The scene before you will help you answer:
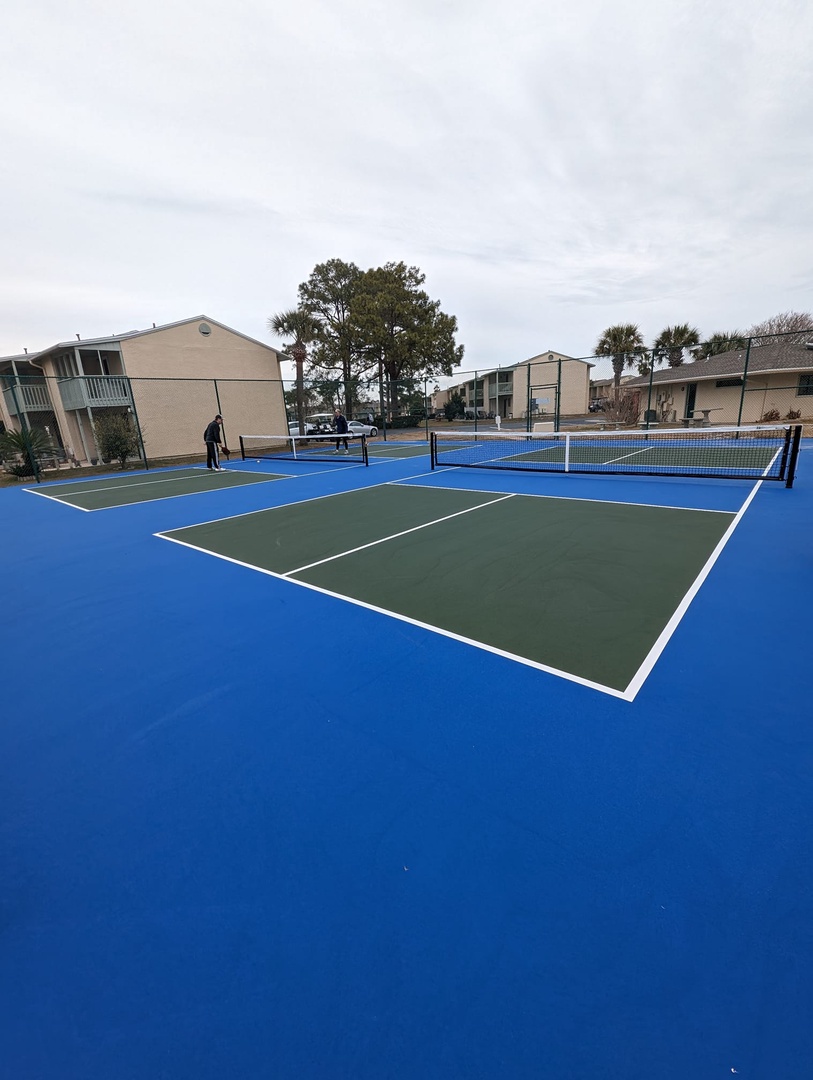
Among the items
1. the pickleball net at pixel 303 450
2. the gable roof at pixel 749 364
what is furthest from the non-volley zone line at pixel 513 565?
the gable roof at pixel 749 364

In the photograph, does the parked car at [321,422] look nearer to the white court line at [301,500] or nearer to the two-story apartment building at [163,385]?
the two-story apartment building at [163,385]

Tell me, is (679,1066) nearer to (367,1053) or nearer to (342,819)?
(367,1053)

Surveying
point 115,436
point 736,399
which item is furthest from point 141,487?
point 736,399

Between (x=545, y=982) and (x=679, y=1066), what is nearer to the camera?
(x=679, y=1066)

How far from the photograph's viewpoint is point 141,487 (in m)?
13.6

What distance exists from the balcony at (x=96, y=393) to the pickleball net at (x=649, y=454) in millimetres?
14603

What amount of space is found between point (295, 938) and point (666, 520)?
7.44 metres

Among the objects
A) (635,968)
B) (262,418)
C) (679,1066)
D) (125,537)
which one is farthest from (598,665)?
(262,418)

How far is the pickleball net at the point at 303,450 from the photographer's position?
17.3 m

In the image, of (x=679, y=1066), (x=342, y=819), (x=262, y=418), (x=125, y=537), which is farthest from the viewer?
(x=262, y=418)

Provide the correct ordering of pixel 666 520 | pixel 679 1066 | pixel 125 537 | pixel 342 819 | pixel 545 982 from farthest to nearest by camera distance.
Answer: pixel 125 537 → pixel 666 520 → pixel 342 819 → pixel 545 982 → pixel 679 1066

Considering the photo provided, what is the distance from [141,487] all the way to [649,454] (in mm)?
15782

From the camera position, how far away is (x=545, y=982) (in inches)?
66.2

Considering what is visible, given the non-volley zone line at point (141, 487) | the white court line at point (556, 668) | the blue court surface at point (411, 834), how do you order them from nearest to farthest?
the blue court surface at point (411, 834), the white court line at point (556, 668), the non-volley zone line at point (141, 487)
